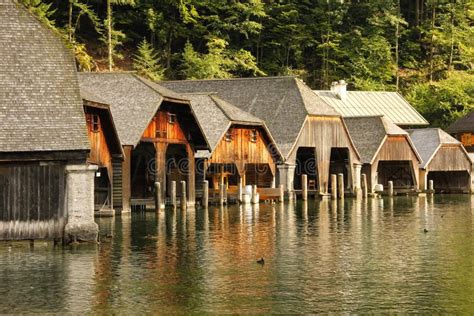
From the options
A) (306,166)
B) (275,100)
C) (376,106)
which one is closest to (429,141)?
(376,106)

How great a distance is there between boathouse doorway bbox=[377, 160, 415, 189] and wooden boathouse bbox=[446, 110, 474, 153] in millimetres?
11257

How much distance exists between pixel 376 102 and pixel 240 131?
3231 cm

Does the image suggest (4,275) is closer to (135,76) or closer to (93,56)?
(135,76)

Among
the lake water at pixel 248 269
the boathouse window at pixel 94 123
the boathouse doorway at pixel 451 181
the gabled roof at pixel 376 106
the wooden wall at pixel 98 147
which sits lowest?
the lake water at pixel 248 269

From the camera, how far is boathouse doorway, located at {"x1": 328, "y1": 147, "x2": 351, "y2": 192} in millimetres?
82000

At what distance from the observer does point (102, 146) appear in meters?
51.6

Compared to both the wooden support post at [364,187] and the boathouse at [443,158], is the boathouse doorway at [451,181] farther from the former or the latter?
the wooden support post at [364,187]

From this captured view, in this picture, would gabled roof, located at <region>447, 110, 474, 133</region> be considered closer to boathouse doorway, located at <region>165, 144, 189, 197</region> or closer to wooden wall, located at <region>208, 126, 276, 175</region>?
wooden wall, located at <region>208, 126, 276, 175</region>

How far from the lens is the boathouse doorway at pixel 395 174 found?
8838 centimetres

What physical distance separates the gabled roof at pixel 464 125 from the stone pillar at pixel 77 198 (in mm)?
67050

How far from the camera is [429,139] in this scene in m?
88.8

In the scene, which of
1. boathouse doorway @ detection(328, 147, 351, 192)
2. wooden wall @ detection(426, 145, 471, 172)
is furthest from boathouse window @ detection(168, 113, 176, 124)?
wooden wall @ detection(426, 145, 471, 172)

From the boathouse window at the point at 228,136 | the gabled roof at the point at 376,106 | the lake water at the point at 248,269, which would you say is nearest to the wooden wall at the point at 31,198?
the lake water at the point at 248,269

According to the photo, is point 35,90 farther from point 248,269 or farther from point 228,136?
point 228,136
